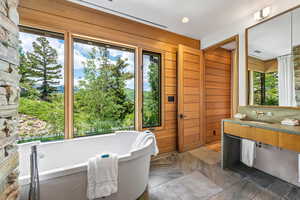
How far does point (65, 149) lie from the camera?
1.87m

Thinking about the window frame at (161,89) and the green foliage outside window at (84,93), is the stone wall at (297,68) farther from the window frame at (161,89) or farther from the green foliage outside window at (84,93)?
the green foliage outside window at (84,93)

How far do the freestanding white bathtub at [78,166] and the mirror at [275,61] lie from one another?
2037 mm

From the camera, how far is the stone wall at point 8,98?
2.42 feet

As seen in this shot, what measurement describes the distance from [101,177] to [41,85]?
5.43ft

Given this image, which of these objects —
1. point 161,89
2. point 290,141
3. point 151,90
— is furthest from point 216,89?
point 290,141

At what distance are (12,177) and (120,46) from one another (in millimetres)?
2241

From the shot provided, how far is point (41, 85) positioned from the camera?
1895 millimetres

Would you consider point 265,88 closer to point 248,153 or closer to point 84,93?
point 248,153

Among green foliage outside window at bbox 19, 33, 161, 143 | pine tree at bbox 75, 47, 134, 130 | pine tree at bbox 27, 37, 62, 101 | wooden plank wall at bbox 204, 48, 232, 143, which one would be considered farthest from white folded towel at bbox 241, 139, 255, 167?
pine tree at bbox 27, 37, 62, 101

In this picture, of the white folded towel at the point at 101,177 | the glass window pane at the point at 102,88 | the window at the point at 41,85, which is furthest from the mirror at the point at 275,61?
the window at the point at 41,85

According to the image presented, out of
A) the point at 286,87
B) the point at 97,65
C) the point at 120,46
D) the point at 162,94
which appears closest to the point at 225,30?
the point at 286,87

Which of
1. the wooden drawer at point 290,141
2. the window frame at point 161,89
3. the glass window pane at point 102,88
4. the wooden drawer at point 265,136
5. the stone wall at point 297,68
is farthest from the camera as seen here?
the window frame at point 161,89

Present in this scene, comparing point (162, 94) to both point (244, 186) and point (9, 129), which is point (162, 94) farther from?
point (9, 129)

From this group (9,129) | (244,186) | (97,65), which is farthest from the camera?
(97,65)
